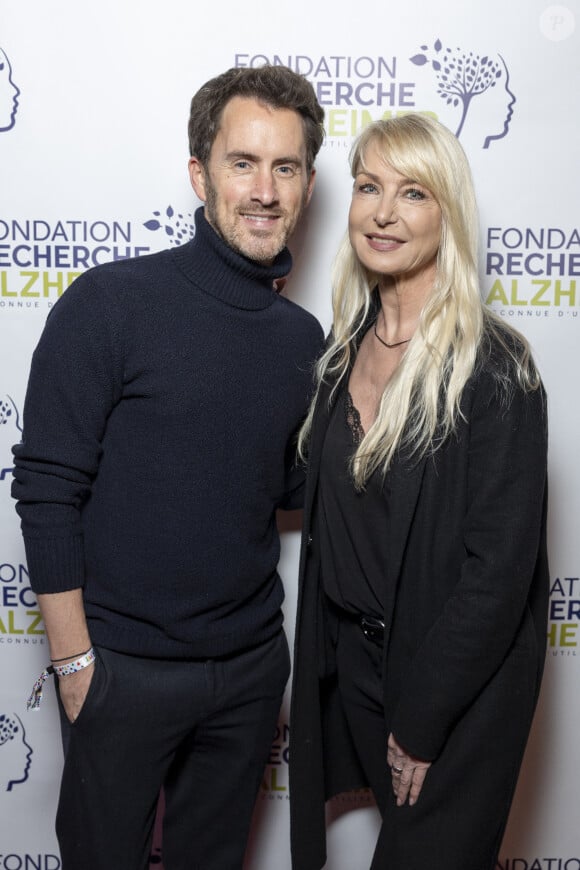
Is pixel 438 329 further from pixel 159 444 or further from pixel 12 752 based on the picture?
pixel 12 752

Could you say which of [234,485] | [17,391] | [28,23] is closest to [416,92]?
[28,23]

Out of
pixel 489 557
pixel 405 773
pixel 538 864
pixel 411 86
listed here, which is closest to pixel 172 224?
pixel 411 86

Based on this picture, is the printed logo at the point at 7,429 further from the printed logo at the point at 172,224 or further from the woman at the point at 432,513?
the woman at the point at 432,513

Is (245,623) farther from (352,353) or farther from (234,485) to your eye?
(352,353)

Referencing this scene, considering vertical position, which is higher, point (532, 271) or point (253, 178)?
point (253, 178)

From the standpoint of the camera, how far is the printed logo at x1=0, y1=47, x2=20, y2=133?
1752 mm

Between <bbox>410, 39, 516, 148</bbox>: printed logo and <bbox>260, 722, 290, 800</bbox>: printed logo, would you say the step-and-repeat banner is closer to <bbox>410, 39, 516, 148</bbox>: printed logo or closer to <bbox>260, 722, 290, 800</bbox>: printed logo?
<bbox>410, 39, 516, 148</bbox>: printed logo

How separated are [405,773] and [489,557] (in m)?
0.40

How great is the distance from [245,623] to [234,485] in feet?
0.86

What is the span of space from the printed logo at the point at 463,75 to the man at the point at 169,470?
1.15ft

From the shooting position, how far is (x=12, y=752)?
79.4 inches

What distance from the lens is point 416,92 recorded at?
1774 millimetres

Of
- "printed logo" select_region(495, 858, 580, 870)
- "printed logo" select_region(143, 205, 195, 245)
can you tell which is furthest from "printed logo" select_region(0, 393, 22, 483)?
"printed logo" select_region(495, 858, 580, 870)

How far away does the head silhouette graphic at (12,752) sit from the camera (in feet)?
6.57
